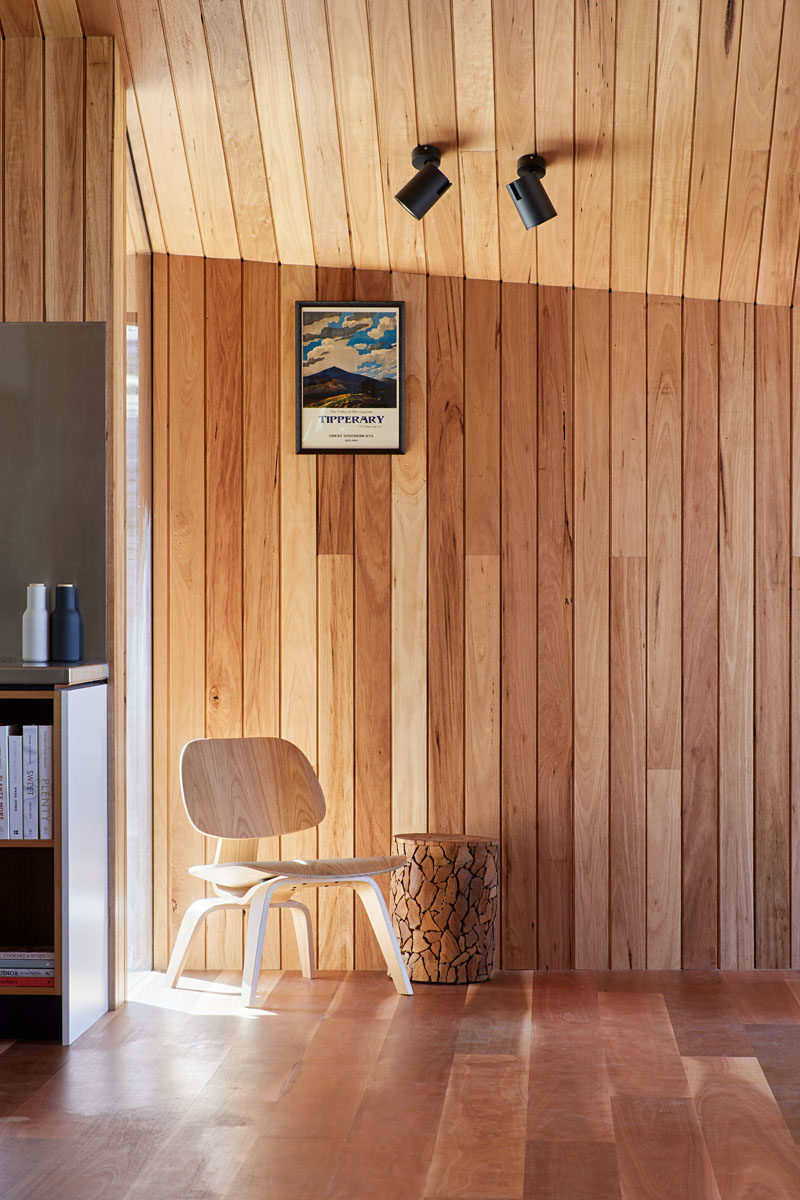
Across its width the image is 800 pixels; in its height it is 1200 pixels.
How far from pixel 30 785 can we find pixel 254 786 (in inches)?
36.7

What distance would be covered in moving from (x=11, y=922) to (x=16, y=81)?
2490 mm

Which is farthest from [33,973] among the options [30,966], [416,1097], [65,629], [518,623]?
[518,623]

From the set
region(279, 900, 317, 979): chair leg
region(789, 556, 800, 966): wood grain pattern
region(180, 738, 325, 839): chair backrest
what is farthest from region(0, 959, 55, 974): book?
region(789, 556, 800, 966): wood grain pattern

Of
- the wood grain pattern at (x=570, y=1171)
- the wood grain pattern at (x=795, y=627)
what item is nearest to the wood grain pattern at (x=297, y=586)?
the wood grain pattern at (x=795, y=627)

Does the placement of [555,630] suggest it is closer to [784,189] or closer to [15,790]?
[784,189]

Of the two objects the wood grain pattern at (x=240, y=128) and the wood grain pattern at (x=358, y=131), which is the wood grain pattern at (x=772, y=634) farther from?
the wood grain pattern at (x=240, y=128)

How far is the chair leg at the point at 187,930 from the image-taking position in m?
3.75

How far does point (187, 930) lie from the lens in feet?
12.5

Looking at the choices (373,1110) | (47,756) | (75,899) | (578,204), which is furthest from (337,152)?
(373,1110)

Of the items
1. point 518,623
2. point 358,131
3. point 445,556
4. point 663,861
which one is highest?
point 358,131

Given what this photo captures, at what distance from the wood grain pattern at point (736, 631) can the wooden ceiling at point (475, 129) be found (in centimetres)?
29

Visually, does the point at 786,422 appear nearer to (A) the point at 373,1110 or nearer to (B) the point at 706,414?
(B) the point at 706,414

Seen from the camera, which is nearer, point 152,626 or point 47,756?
point 47,756

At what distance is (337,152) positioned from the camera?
12.5 feet
